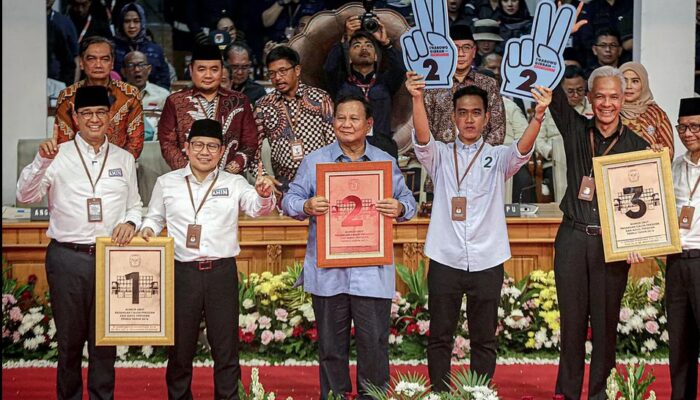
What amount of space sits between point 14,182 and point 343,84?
3101 millimetres

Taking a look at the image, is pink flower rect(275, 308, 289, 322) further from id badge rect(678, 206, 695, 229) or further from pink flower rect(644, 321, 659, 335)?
id badge rect(678, 206, 695, 229)

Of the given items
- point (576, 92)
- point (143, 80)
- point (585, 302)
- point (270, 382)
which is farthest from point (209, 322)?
point (576, 92)

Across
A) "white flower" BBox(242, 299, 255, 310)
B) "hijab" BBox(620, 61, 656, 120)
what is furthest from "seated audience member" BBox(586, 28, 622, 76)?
"white flower" BBox(242, 299, 255, 310)

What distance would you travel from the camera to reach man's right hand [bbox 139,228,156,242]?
3.99 meters

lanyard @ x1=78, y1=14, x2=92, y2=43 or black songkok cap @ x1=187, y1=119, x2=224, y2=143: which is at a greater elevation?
lanyard @ x1=78, y1=14, x2=92, y2=43

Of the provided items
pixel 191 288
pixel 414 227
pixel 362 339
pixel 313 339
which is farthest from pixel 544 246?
pixel 191 288

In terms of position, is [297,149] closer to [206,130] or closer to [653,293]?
[206,130]

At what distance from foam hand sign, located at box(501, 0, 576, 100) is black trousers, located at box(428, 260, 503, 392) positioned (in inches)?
31.9

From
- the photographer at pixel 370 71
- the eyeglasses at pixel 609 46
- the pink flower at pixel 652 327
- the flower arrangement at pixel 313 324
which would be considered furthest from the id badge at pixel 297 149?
the eyeglasses at pixel 609 46

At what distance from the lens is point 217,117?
15.6 feet

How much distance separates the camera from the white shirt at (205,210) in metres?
4.04

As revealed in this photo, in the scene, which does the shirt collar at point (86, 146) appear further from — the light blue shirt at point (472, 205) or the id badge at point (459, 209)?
the id badge at point (459, 209)

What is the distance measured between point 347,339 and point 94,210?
1190 millimetres

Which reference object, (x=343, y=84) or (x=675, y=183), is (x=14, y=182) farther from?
(x=675, y=183)
